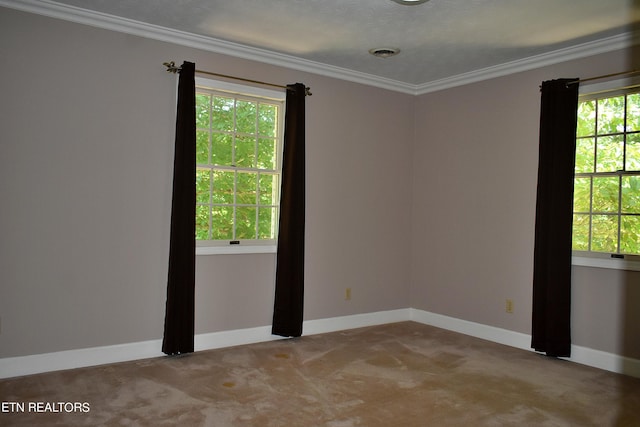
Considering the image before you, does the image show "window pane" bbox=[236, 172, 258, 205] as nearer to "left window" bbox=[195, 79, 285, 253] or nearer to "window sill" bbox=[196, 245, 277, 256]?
"left window" bbox=[195, 79, 285, 253]

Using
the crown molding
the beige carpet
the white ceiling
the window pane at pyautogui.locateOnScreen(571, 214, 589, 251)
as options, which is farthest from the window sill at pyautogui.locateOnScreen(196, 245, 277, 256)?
the window pane at pyautogui.locateOnScreen(571, 214, 589, 251)

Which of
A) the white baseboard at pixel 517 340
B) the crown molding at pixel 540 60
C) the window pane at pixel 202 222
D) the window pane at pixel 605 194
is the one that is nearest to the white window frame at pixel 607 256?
the crown molding at pixel 540 60

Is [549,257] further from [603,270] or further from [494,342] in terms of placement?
[494,342]

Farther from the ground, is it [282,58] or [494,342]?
[282,58]

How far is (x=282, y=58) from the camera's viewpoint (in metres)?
5.08

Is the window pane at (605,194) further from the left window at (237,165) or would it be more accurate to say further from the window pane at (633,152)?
the left window at (237,165)

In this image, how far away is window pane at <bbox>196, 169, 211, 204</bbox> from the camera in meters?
4.71

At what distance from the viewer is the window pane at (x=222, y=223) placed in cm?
481

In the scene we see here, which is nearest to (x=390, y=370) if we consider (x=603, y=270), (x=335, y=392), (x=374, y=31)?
(x=335, y=392)

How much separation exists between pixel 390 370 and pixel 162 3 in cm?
337

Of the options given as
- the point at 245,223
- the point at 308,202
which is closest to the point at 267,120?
the point at 308,202

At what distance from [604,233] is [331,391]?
2.74 m

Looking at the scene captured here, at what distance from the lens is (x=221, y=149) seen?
4840mm

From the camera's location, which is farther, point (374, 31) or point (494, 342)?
point (494, 342)
